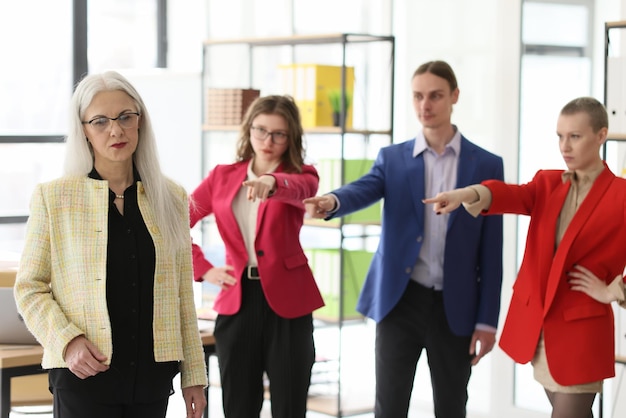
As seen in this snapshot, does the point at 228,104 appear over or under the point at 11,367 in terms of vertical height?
over

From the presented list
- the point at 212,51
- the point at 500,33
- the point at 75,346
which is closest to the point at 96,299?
the point at 75,346

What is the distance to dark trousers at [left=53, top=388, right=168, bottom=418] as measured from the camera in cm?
233

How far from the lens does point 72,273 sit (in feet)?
7.70

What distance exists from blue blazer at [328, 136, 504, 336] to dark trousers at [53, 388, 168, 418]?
4.27ft

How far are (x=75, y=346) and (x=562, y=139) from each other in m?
1.73

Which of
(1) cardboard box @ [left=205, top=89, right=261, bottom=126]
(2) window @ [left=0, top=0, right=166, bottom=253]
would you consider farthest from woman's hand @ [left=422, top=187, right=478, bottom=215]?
(2) window @ [left=0, top=0, right=166, bottom=253]

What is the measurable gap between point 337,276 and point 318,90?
104cm

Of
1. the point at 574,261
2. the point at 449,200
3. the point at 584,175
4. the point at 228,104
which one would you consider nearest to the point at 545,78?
the point at 228,104

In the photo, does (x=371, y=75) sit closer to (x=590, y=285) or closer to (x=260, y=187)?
(x=260, y=187)

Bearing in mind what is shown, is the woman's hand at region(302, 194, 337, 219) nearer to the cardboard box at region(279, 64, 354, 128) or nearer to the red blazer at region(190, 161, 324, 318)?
the red blazer at region(190, 161, 324, 318)

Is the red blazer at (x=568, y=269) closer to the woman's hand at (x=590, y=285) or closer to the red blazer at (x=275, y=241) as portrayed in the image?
the woman's hand at (x=590, y=285)

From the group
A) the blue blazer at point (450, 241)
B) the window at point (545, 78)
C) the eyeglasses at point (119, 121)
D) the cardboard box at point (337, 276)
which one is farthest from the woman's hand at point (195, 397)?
the window at point (545, 78)

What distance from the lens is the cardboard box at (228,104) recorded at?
18.4 ft

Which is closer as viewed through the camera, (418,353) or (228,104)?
(418,353)
